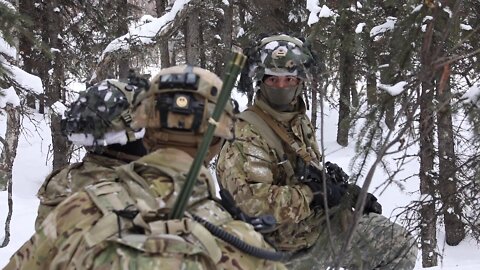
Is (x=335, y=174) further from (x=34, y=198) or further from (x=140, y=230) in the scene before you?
(x=34, y=198)

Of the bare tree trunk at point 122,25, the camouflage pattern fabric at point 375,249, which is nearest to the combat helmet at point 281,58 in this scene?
the camouflage pattern fabric at point 375,249

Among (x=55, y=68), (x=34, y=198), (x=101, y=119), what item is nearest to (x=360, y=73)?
(x=101, y=119)

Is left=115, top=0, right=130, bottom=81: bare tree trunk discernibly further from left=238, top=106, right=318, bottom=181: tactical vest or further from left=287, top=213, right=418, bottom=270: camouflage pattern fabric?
left=287, top=213, right=418, bottom=270: camouflage pattern fabric

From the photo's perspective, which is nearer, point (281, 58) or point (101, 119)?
point (101, 119)

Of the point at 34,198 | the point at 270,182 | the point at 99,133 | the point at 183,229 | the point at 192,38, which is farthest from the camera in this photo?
the point at 34,198

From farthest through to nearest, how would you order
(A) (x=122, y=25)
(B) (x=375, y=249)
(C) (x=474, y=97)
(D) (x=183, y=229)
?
(A) (x=122, y=25) → (B) (x=375, y=249) → (C) (x=474, y=97) → (D) (x=183, y=229)

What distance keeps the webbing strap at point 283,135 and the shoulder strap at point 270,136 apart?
0.08 feet

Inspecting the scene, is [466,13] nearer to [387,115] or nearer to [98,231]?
[387,115]

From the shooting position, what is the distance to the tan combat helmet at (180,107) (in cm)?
184

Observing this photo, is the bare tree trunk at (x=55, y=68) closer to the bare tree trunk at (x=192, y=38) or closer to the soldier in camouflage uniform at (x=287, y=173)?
the bare tree trunk at (x=192, y=38)

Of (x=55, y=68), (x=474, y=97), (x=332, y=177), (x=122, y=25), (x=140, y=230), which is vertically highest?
(x=122, y=25)

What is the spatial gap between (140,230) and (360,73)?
156 inches

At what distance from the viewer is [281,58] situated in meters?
4.12

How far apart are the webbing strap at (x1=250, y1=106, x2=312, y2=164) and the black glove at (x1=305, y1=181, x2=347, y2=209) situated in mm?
191
